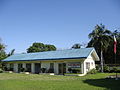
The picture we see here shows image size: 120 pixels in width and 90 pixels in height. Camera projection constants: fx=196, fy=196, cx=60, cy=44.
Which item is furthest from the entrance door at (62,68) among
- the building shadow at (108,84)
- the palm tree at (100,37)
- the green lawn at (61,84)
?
the building shadow at (108,84)

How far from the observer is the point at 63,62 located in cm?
3428

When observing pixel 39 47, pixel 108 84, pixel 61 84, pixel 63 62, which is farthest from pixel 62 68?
pixel 39 47

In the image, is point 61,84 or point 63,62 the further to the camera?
point 63,62

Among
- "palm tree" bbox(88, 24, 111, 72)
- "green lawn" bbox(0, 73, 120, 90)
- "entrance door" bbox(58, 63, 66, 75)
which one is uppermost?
"palm tree" bbox(88, 24, 111, 72)

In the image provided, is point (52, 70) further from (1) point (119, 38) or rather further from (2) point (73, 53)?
(1) point (119, 38)

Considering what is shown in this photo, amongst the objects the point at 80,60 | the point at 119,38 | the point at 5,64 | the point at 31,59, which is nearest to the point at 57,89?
the point at 80,60

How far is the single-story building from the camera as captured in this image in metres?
31.8

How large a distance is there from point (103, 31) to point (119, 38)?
1186 centimetres

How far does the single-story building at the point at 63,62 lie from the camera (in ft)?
104

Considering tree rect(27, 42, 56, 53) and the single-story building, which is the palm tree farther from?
tree rect(27, 42, 56, 53)

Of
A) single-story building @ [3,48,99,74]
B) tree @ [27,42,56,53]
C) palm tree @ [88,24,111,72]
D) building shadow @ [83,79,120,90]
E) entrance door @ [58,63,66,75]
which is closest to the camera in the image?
building shadow @ [83,79,120,90]

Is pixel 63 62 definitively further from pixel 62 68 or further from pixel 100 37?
pixel 100 37

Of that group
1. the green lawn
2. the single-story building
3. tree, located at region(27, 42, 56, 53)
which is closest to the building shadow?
the green lawn

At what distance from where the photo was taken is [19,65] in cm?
4369
